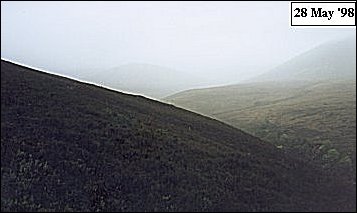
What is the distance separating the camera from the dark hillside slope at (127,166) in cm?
1950

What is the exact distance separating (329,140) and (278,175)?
1279 centimetres

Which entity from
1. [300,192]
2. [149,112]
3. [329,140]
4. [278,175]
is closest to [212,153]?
[278,175]

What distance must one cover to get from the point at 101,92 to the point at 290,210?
2217cm

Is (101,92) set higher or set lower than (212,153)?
higher

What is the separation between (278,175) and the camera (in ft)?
81.8

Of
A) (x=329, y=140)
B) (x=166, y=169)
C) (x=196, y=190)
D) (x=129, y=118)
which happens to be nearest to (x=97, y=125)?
(x=129, y=118)

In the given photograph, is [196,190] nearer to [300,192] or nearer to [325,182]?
[300,192]

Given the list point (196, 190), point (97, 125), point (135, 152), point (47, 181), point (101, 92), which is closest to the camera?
point (47, 181)

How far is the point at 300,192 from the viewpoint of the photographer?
74.6 feet

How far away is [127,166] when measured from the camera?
2233 centimetres

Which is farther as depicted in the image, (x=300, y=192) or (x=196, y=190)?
(x=300, y=192)

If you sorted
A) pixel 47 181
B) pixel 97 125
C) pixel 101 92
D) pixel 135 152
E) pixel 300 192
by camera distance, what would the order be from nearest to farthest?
pixel 47 181 < pixel 300 192 < pixel 135 152 < pixel 97 125 < pixel 101 92

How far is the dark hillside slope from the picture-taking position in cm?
1950

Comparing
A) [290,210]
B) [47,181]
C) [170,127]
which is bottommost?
[290,210]
